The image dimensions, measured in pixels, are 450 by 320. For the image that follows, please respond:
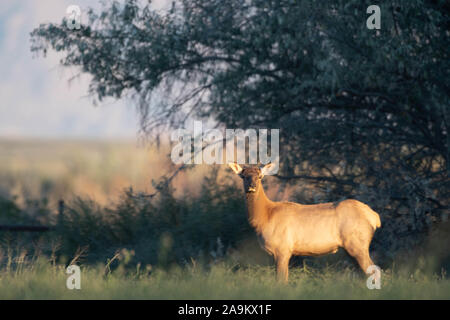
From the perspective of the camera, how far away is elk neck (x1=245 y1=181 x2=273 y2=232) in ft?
28.4

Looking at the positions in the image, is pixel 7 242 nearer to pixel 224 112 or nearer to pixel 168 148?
pixel 168 148

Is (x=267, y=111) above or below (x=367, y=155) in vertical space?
above

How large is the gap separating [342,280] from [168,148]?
630cm

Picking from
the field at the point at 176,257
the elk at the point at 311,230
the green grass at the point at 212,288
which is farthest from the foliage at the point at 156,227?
the green grass at the point at 212,288

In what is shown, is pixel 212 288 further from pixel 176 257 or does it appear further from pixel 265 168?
→ pixel 176 257

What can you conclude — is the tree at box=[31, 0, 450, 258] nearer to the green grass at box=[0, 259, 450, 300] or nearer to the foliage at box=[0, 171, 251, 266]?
the foliage at box=[0, 171, 251, 266]

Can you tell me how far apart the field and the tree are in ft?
3.23

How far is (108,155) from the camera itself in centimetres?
3762

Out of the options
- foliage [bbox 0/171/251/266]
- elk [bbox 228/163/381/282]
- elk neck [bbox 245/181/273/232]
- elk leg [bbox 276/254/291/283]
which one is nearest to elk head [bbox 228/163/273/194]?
elk [bbox 228/163/381/282]

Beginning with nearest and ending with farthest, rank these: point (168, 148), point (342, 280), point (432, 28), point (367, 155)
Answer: point (342, 280), point (432, 28), point (367, 155), point (168, 148)

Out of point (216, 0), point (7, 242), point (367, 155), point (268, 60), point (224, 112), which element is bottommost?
point (7, 242)

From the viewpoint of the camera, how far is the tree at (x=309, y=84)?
433 inches

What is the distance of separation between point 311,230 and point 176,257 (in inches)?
140

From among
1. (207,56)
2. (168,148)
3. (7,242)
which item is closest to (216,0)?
(207,56)
